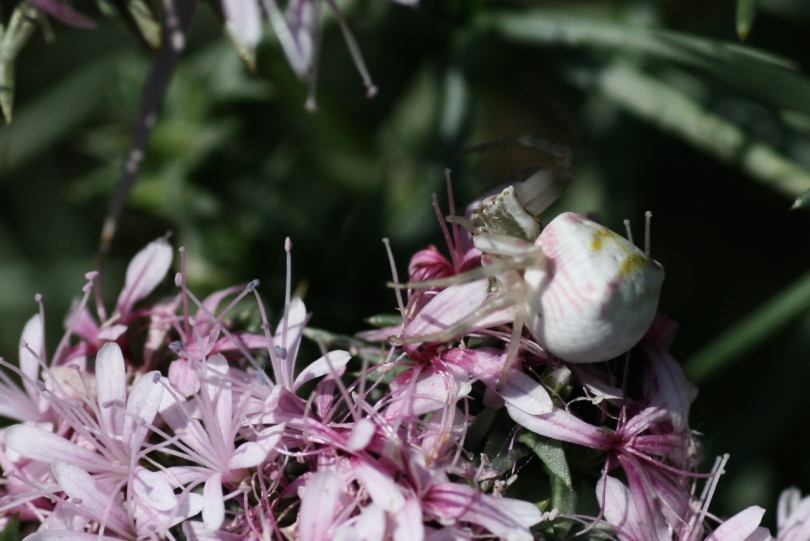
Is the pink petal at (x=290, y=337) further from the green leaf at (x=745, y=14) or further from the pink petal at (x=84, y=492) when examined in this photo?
the green leaf at (x=745, y=14)

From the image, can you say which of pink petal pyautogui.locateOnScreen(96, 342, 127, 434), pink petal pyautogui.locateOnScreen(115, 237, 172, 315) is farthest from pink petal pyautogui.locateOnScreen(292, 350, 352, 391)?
pink petal pyautogui.locateOnScreen(115, 237, 172, 315)

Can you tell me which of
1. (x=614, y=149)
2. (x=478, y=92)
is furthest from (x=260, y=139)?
(x=614, y=149)

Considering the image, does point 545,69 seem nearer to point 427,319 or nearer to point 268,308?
point 268,308

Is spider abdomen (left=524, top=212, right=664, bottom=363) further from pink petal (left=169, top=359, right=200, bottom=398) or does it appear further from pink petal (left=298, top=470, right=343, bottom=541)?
pink petal (left=169, top=359, right=200, bottom=398)

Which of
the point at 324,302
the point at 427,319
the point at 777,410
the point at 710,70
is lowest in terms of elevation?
the point at 777,410

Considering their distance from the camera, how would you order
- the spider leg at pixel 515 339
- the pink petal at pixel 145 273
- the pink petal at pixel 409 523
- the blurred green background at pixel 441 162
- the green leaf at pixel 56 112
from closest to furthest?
the pink petal at pixel 409 523, the spider leg at pixel 515 339, the pink petal at pixel 145 273, the blurred green background at pixel 441 162, the green leaf at pixel 56 112

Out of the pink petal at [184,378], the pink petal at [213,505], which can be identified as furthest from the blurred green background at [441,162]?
the pink petal at [213,505]

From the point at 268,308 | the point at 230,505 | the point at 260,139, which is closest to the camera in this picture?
the point at 230,505
